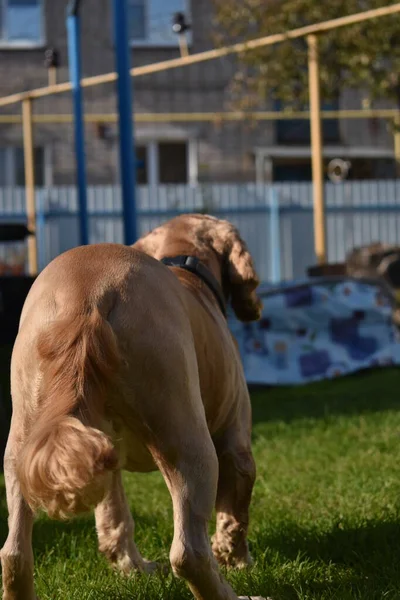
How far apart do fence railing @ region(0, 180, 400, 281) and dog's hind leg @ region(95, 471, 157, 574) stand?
471 inches

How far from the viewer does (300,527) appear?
4020 mm

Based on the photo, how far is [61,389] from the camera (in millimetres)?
2668

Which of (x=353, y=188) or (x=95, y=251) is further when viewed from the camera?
(x=353, y=188)

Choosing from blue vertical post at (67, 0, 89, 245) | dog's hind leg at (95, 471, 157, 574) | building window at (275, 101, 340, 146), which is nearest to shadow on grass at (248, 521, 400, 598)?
dog's hind leg at (95, 471, 157, 574)

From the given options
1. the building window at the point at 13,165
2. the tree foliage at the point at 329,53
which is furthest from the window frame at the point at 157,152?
the tree foliage at the point at 329,53

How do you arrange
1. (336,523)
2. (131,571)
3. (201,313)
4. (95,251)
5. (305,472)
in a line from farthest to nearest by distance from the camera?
(305,472), (336,523), (131,571), (201,313), (95,251)

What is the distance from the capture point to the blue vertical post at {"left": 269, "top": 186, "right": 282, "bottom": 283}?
1603 cm

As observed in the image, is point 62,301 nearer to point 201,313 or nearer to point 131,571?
point 201,313

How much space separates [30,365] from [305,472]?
2.62 m

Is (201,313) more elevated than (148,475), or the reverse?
(201,313)

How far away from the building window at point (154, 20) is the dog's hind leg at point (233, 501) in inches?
737

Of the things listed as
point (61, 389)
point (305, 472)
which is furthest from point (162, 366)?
point (305, 472)

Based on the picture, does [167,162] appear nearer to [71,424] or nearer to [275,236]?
[275,236]

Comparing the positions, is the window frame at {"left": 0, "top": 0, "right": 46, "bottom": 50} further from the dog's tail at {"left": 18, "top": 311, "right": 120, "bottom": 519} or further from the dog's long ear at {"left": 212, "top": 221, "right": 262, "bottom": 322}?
the dog's tail at {"left": 18, "top": 311, "right": 120, "bottom": 519}
